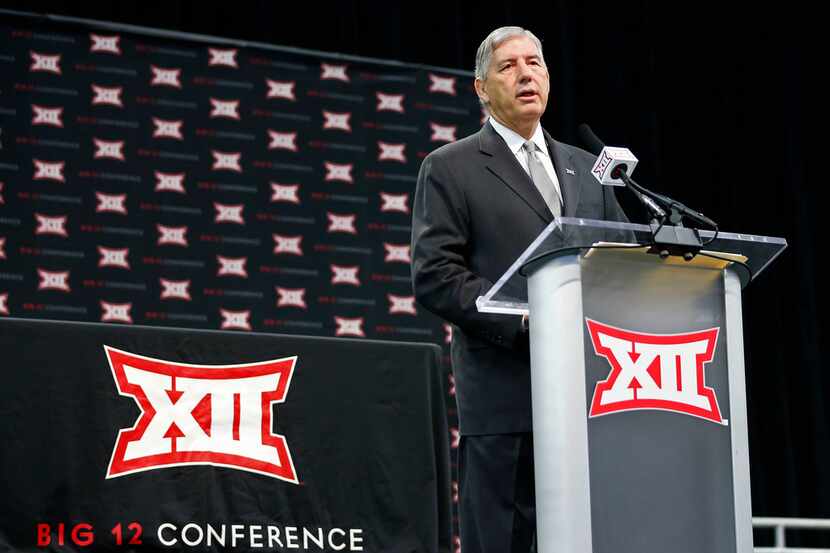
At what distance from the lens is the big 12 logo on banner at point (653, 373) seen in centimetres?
144

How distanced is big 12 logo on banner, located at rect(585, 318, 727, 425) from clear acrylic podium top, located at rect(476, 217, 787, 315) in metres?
0.11

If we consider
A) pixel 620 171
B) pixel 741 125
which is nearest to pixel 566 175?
pixel 620 171

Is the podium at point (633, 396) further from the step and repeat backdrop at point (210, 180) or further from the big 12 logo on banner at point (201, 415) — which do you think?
the step and repeat backdrop at point (210, 180)

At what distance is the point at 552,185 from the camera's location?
71.4 inches

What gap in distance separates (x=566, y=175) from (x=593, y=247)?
399mm

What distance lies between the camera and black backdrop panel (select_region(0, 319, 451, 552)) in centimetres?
206

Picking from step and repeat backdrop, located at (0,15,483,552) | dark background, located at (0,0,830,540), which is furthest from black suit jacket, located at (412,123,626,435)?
dark background, located at (0,0,830,540)

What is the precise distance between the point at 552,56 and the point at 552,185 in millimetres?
3572

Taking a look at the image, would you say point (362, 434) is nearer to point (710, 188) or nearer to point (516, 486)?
point (516, 486)

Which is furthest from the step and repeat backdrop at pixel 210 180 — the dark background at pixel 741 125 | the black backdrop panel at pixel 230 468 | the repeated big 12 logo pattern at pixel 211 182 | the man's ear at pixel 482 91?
the man's ear at pixel 482 91

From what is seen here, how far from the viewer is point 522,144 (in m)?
1.85

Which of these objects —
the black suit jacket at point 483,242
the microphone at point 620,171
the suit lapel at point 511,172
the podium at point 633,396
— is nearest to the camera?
the podium at point 633,396

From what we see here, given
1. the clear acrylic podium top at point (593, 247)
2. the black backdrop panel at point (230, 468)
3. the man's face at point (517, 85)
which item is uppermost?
the man's face at point (517, 85)

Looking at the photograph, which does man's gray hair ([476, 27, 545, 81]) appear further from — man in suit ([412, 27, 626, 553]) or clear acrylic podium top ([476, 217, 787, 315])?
clear acrylic podium top ([476, 217, 787, 315])
